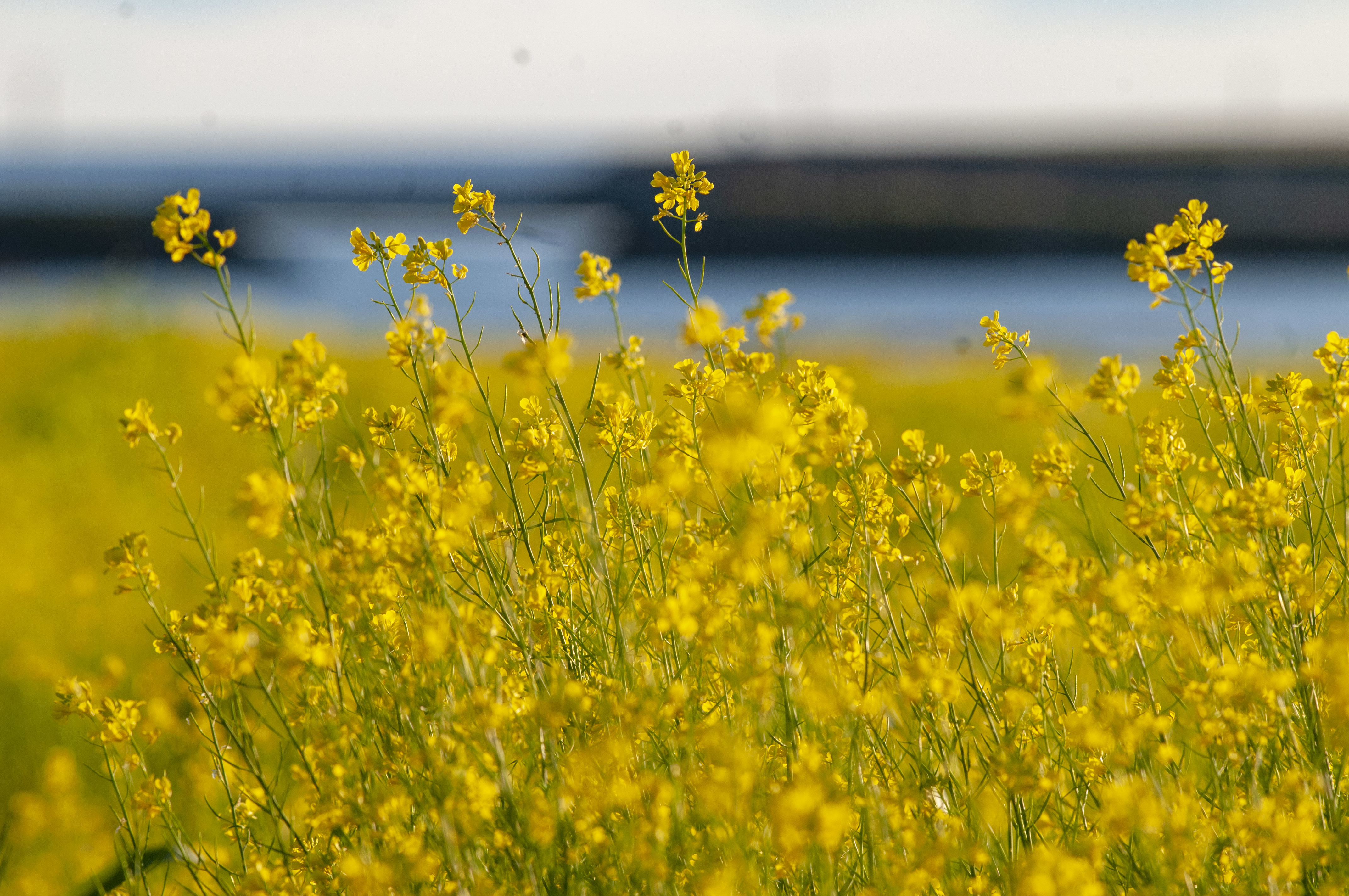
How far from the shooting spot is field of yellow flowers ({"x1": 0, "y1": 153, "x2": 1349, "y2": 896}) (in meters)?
1.26

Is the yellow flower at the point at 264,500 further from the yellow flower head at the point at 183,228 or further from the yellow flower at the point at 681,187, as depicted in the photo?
the yellow flower at the point at 681,187

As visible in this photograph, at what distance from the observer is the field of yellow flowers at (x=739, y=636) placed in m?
1.26

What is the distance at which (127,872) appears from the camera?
1.55 m

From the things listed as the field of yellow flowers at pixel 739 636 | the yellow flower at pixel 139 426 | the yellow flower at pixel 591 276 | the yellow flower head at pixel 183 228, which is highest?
the yellow flower head at pixel 183 228

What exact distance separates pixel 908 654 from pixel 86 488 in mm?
5091

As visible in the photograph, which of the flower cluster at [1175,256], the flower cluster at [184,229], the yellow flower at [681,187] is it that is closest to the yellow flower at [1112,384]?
the flower cluster at [1175,256]

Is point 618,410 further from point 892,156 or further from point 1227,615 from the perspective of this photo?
point 892,156

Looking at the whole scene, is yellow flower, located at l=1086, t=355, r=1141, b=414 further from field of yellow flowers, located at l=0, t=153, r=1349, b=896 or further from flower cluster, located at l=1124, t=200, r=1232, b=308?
flower cluster, located at l=1124, t=200, r=1232, b=308

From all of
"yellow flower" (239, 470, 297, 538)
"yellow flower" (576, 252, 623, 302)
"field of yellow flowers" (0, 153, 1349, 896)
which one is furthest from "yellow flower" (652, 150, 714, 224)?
"yellow flower" (239, 470, 297, 538)

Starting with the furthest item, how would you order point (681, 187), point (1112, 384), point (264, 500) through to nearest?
point (681, 187), point (1112, 384), point (264, 500)

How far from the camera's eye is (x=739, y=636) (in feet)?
4.62

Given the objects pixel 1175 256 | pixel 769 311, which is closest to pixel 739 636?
pixel 769 311

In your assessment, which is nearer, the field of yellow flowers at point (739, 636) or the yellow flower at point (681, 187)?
the field of yellow flowers at point (739, 636)

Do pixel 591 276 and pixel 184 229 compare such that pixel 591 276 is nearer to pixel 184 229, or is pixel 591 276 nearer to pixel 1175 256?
pixel 184 229
